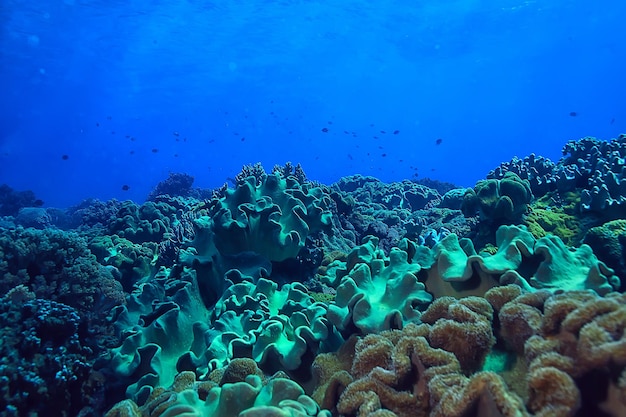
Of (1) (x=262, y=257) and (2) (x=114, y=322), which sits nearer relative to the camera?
(2) (x=114, y=322)

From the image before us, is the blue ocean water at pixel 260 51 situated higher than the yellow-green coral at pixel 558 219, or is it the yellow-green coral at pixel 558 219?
the blue ocean water at pixel 260 51

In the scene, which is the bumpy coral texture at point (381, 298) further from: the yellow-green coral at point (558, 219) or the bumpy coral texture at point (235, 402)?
the yellow-green coral at point (558, 219)

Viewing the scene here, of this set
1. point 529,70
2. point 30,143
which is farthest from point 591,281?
point 30,143

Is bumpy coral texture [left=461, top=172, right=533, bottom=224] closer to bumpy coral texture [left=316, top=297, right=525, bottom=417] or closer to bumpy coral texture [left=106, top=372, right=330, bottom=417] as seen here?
bumpy coral texture [left=316, top=297, right=525, bottom=417]

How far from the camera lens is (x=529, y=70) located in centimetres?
12638

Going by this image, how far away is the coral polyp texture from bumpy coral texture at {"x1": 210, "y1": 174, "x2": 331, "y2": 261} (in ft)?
0.10

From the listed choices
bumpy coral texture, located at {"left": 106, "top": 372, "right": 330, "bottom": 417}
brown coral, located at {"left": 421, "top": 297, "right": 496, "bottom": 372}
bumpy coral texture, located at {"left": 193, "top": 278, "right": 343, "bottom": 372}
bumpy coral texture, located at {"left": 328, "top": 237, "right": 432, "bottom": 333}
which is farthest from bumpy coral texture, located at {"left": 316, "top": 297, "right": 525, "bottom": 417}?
bumpy coral texture, located at {"left": 193, "top": 278, "right": 343, "bottom": 372}

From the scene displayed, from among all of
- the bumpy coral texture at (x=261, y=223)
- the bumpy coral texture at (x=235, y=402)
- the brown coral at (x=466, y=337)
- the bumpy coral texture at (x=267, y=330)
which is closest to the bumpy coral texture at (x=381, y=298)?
the bumpy coral texture at (x=267, y=330)

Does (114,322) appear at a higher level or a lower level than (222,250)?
lower

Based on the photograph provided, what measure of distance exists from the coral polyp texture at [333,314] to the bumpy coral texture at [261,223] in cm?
3

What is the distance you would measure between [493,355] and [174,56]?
64.3 meters

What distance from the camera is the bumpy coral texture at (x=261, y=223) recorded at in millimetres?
5984

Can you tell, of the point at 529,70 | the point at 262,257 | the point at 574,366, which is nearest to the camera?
the point at 574,366

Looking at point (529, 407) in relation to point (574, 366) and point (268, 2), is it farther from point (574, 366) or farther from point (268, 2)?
point (268, 2)
